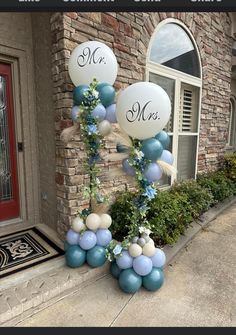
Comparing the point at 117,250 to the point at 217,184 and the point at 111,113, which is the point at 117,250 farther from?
the point at 217,184

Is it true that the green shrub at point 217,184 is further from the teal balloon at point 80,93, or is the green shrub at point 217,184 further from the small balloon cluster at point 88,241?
the teal balloon at point 80,93

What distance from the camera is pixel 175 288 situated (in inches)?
87.7

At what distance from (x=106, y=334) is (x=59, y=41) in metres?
2.56

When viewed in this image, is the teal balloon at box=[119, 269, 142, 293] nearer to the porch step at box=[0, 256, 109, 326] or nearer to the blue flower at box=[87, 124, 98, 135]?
the porch step at box=[0, 256, 109, 326]

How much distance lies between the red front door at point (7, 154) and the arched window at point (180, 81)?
181 centimetres

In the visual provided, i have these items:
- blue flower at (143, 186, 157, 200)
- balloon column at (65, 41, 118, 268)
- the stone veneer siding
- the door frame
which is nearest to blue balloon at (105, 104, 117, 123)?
balloon column at (65, 41, 118, 268)

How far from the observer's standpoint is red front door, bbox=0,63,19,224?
278 cm

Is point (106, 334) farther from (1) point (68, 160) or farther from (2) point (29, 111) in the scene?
(2) point (29, 111)

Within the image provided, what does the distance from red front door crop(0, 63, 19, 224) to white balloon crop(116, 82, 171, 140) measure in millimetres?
1665

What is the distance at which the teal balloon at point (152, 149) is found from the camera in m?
1.88

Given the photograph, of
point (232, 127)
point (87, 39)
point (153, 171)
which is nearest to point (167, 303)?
point (153, 171)

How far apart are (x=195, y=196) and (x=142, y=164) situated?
2031 millimetres

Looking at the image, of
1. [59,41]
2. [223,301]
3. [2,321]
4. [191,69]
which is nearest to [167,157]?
[223,301]

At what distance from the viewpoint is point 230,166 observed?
5.23m
